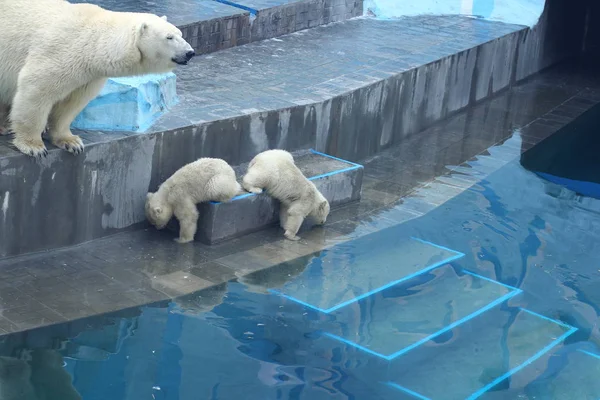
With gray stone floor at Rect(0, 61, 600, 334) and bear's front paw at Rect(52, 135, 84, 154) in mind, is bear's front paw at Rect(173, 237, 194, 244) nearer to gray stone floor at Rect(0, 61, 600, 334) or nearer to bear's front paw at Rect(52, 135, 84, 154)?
gray stone floor at Rect(0, 61, 600, 334)

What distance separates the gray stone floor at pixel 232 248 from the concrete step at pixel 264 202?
0.35ft

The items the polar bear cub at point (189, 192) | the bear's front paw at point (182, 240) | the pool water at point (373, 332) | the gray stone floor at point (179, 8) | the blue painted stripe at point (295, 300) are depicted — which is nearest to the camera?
the pool water at point (373, 332)

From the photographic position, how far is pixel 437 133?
11312 mm

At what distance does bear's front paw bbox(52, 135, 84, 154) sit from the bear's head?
0.87 metres

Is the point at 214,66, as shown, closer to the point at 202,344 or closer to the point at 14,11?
the point at 14,11

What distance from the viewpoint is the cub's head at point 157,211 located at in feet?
23.4

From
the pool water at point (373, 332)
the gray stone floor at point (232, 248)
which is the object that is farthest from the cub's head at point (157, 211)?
the pool water at point (373, 332)

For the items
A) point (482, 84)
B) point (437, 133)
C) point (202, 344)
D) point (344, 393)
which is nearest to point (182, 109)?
point (202, 344)

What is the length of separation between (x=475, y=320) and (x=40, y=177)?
337 centimetres

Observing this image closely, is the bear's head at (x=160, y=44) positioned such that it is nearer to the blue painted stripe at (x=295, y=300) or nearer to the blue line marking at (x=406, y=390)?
the blue painted stripe at (x=295, y=300)

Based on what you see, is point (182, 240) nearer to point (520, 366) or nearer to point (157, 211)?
point (157, 211)

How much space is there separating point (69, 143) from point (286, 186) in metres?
1.88

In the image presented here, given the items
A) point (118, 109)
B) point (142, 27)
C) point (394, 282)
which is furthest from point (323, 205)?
point (142, 27)

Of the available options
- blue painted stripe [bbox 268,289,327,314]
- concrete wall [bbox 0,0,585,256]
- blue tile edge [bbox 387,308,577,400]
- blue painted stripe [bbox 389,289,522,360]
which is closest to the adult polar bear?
concrete wall [bbox 0,0,585,256]
